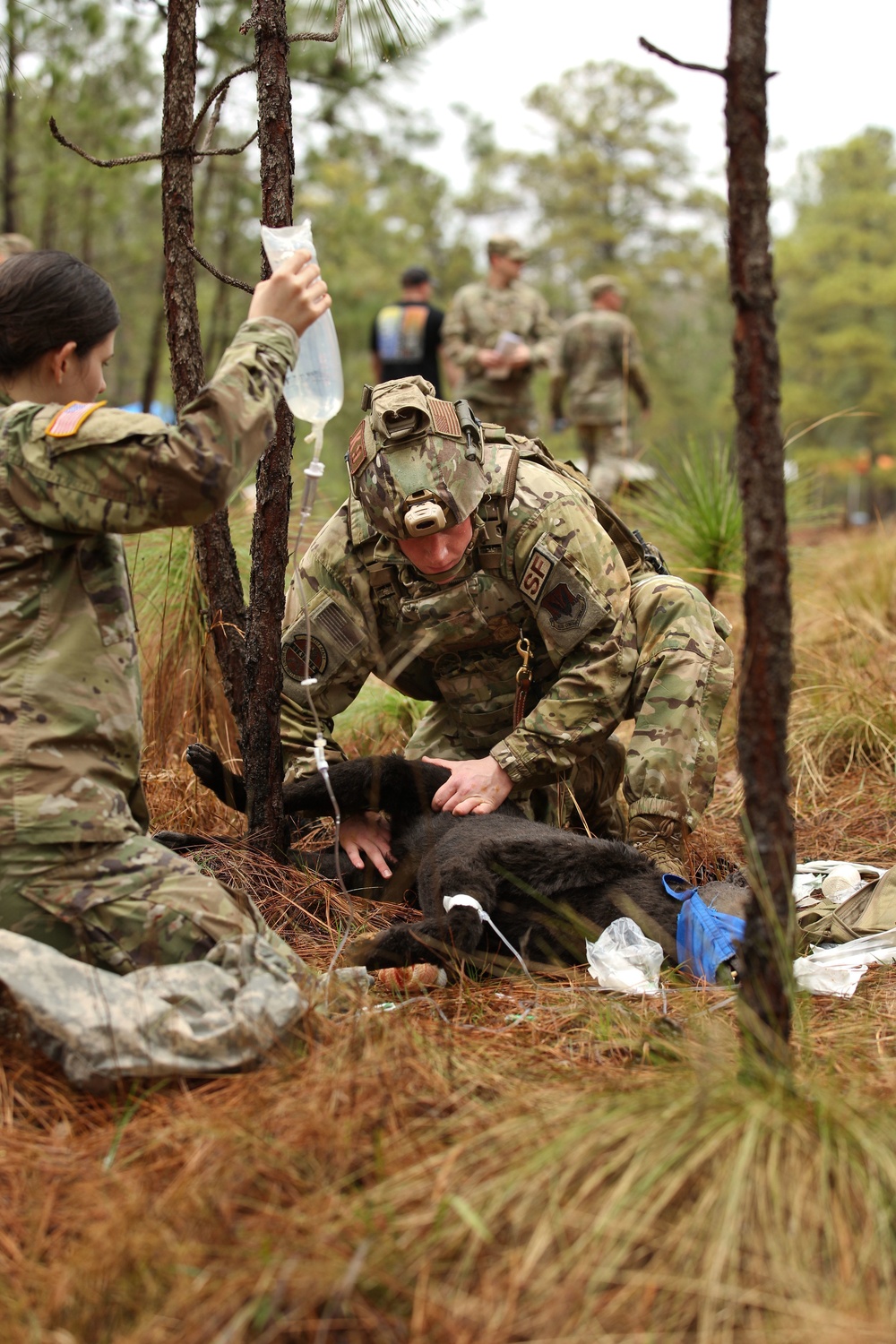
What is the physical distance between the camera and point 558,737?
320cm

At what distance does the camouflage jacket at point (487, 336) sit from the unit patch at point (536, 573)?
5.68 metres

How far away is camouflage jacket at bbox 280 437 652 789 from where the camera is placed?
127 inches

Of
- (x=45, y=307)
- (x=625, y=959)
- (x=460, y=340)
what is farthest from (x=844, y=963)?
(x=460, y=340)

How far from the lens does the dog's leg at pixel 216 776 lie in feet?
10.1

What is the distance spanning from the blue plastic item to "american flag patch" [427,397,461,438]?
133 cm

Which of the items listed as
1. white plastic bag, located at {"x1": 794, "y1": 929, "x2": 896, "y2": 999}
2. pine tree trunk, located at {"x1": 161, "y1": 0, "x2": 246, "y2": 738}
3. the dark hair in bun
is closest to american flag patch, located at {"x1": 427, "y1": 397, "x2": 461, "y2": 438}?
pine tree trunk, located at {"x1": 161, "y1": 0, "x2": 246, "y2": 738}

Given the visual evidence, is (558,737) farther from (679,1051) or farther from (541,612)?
(679,1051)

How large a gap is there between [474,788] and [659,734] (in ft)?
1.91

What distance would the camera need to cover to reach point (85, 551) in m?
2.18

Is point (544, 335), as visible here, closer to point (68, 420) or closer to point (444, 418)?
point (444, 418)

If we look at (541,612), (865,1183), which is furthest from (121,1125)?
(541,612)

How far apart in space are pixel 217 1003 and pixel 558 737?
141 cm

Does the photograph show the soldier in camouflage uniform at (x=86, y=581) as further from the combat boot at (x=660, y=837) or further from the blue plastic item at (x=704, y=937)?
the combat boot at (x=660, y=837)

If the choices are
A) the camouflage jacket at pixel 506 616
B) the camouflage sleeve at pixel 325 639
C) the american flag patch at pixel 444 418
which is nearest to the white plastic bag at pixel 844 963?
the camouflage jacket at pixel 506 616
